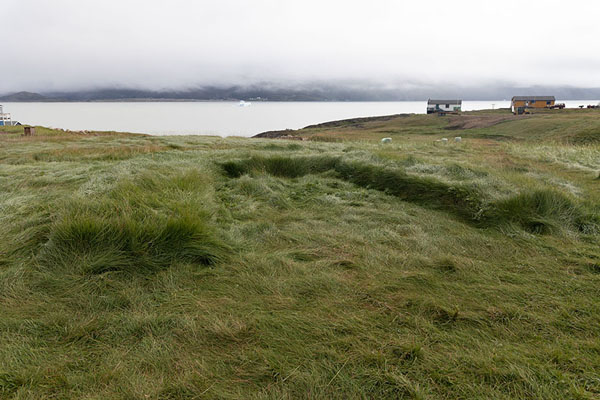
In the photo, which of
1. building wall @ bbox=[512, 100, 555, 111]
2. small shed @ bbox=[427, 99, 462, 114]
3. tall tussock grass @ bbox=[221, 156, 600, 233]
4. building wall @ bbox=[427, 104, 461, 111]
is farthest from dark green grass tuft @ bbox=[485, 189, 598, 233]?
building wall @ bbox=[427, 104, 461, 111]

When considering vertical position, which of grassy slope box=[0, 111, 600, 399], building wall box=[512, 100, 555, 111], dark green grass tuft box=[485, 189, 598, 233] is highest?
building wall box=[512, 100, 555, 111]

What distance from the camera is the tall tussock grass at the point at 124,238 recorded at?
4371 mm

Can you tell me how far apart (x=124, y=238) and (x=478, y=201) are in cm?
642

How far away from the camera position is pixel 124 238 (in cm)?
465

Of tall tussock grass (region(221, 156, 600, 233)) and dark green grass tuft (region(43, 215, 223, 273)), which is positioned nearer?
dark green grass tuft (region(43, 215, 223, 273))

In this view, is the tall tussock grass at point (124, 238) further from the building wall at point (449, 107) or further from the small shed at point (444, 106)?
the building wall at point (449, 107)

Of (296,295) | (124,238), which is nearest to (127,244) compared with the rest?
(124,238)

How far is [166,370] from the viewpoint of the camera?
9.01 ft

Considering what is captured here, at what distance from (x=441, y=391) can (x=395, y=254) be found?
2.44 meters

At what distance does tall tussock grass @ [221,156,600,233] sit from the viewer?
611 centimetres

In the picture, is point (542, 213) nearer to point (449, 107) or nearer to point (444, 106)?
point (449, 107)

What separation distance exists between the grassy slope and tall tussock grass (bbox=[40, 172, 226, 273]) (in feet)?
0.07

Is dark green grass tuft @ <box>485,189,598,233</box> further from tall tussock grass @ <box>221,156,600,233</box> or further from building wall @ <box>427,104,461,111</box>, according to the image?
building wall @ <box>427,104,461,111</box>

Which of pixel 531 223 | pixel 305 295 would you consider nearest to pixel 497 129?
pixel 531 223
